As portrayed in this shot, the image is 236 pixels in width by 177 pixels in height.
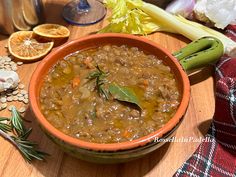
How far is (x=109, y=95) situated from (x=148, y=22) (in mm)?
547

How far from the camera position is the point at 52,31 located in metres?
1.39

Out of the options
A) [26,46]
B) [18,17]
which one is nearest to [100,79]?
[26,46]

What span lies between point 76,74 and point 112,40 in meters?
0.17

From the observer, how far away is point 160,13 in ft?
4.69

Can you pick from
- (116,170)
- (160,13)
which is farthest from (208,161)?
(160,13)

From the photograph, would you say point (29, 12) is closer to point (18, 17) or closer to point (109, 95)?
point (18, 17)

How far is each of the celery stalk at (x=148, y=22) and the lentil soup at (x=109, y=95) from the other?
0.88 feet

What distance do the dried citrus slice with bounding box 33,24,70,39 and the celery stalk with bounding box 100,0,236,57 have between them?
0.50 ft

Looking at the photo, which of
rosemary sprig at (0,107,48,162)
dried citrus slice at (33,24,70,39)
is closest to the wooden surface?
rosemary sprig at (0,107,48,162)

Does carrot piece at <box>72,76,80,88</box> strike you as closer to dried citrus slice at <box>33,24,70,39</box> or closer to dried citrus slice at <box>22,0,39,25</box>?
dried citrus slice at <box>33,24,70,39</box>

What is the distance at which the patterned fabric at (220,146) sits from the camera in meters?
0.97

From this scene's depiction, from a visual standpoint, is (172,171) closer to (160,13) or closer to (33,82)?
(33,82)

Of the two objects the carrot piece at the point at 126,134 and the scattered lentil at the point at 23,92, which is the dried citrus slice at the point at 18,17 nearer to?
the scattered lentil at the point at 23,92

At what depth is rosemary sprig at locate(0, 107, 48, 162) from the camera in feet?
3.31
